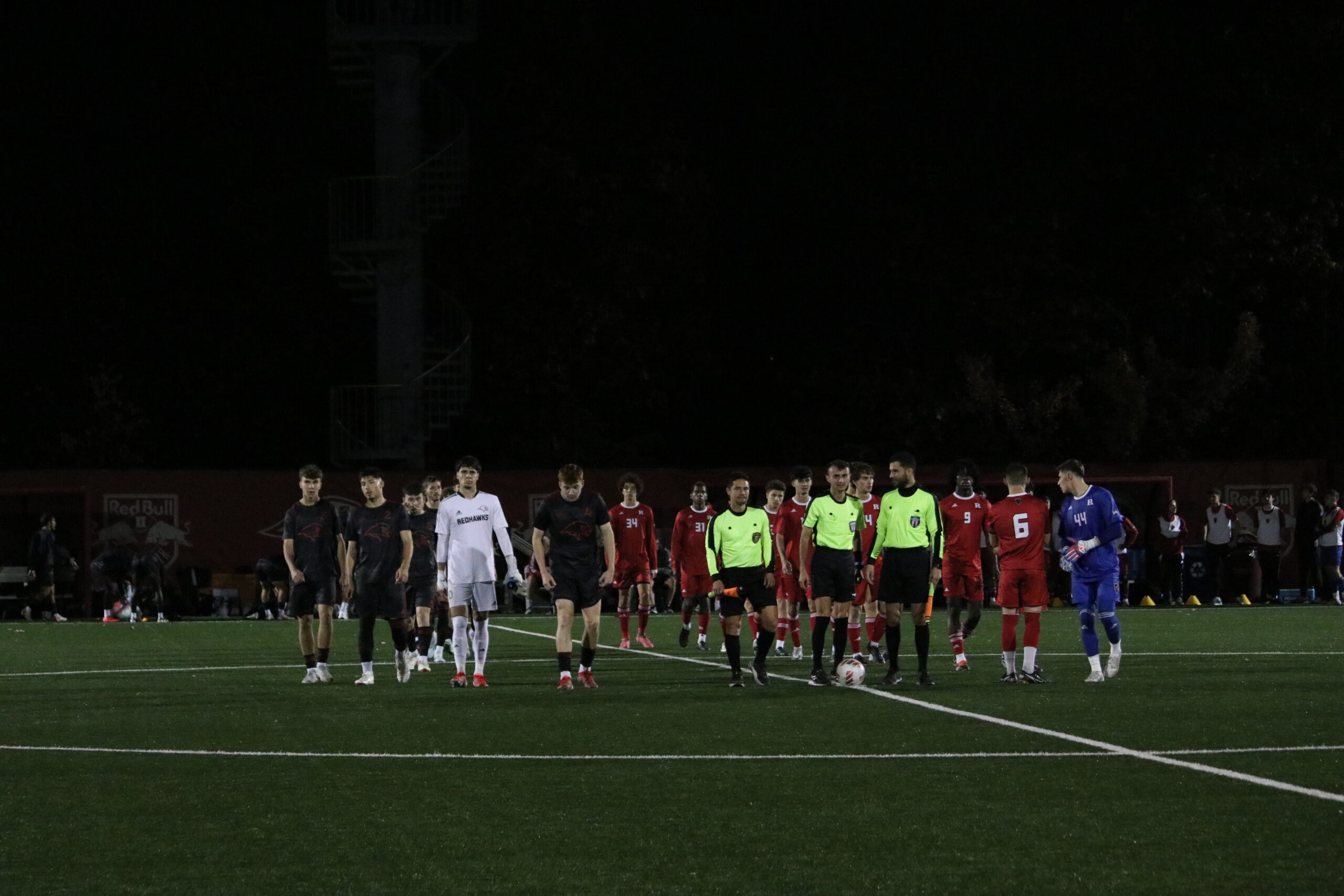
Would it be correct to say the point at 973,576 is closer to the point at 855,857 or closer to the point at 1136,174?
the point at 855,857

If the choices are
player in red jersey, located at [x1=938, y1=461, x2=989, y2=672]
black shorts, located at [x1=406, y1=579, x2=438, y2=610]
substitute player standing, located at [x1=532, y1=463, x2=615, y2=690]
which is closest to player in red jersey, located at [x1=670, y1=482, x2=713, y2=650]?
player in red jersey, located at [x1=938, y1=461, x2=989, y2=672]

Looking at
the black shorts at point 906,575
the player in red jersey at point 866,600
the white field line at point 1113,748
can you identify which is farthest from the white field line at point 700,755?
the player in red jersey at point 866,600

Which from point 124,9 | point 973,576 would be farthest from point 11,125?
point 973,576

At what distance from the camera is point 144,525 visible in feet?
114

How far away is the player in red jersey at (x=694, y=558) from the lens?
24.0 meters

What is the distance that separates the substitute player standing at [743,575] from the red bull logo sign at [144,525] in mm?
19586

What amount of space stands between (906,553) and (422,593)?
5277 millimetres

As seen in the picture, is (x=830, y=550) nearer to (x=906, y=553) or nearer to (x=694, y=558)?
(x=906, y=553)

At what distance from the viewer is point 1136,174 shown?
46.6 meters

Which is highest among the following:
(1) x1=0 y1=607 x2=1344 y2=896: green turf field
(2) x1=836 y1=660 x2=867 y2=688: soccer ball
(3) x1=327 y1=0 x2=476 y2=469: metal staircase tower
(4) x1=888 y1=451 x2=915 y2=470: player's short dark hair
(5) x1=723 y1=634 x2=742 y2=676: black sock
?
(3) x1=327 y1=0 x2=476 y2=469: metal staircase tower

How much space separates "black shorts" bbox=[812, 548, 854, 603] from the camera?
17.1 m

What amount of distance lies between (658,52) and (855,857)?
144 ft

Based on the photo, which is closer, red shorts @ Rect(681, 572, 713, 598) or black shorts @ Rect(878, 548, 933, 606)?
black shorts @ Rect(878, 548, 933, 606)

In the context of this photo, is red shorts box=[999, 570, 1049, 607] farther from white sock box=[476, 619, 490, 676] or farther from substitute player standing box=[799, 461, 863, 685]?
white sock box=[476, 619, 490, 676]
